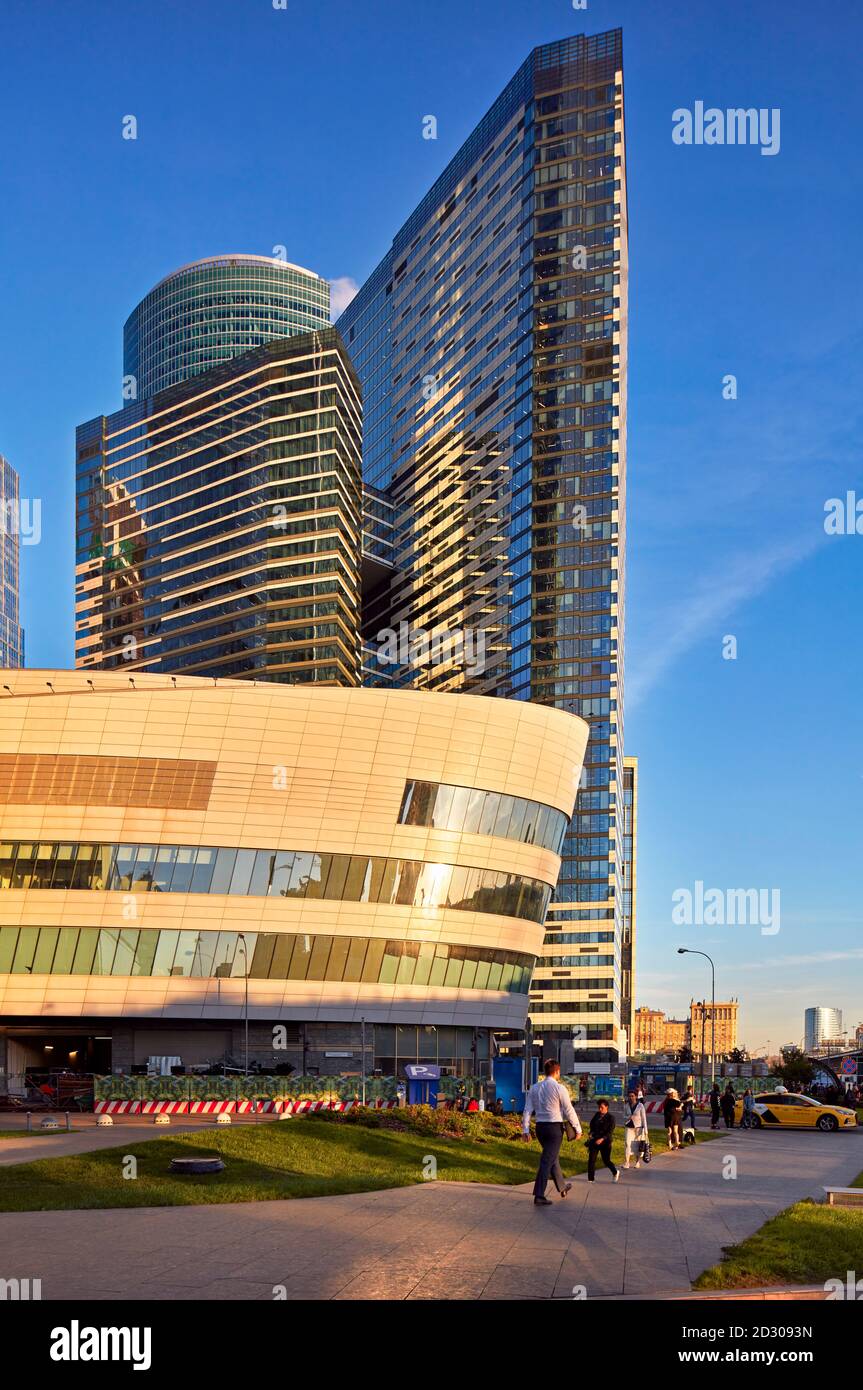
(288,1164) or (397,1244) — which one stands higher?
(397,1244)

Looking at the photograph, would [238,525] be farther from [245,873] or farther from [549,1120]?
→ [549,1120]

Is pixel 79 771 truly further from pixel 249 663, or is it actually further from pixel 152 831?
pixel 249 663

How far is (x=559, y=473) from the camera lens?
514 feet

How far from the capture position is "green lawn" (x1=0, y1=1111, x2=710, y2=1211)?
61.3ft

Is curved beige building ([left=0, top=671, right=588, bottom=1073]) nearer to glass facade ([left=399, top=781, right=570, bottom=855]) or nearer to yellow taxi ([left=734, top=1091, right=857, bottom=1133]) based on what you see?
glass facade ([left=399, top=781, right=570, bottom=855])

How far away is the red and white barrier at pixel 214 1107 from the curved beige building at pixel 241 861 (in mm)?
19339

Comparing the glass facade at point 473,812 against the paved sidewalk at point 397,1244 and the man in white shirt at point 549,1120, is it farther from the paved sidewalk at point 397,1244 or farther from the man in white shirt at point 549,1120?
the man in white shirt at point 549,1120

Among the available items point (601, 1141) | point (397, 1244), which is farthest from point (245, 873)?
point (397, 1244)

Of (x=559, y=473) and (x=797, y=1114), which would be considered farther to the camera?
(x=559, y=473)

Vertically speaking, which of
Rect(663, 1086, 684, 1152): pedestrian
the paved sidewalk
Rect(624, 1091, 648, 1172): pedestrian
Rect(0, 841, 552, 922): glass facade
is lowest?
Rect(663, 1086, 684, 1152): pedestrian

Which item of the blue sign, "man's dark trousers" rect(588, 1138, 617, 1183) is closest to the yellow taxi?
the blue sign

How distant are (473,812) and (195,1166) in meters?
45.8

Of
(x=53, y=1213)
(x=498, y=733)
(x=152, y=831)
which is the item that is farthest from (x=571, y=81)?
(x=53, y=1213)

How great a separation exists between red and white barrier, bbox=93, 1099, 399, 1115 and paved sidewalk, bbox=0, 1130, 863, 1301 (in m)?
23.0
